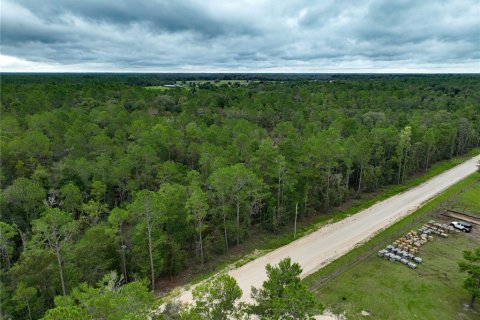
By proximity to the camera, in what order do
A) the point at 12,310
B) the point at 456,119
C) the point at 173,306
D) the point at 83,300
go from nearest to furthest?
the point at 83,300
the point at 173,306
the point at 12,310
the point at 456,119

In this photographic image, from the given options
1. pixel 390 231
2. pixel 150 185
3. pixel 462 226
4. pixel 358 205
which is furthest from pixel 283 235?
pixel 462 226

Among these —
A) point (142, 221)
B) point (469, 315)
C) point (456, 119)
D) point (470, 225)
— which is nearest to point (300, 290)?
point (142, 221)

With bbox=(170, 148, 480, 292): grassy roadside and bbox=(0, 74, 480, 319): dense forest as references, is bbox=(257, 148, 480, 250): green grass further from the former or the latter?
bbox=(0, 74, 480, 319): dense forest

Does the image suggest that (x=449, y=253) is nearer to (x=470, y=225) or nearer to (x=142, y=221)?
(x=470, y=225)

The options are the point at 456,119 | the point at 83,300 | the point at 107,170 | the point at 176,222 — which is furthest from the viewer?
the point at 456,119

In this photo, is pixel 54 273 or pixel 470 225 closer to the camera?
pixel 54 273

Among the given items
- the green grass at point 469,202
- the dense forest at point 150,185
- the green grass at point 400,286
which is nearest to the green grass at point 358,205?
the dense forest at point 150,185

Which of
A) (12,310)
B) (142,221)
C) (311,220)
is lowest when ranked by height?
(311,220)

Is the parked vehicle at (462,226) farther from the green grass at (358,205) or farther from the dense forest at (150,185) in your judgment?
the dense forest at (150,185)
